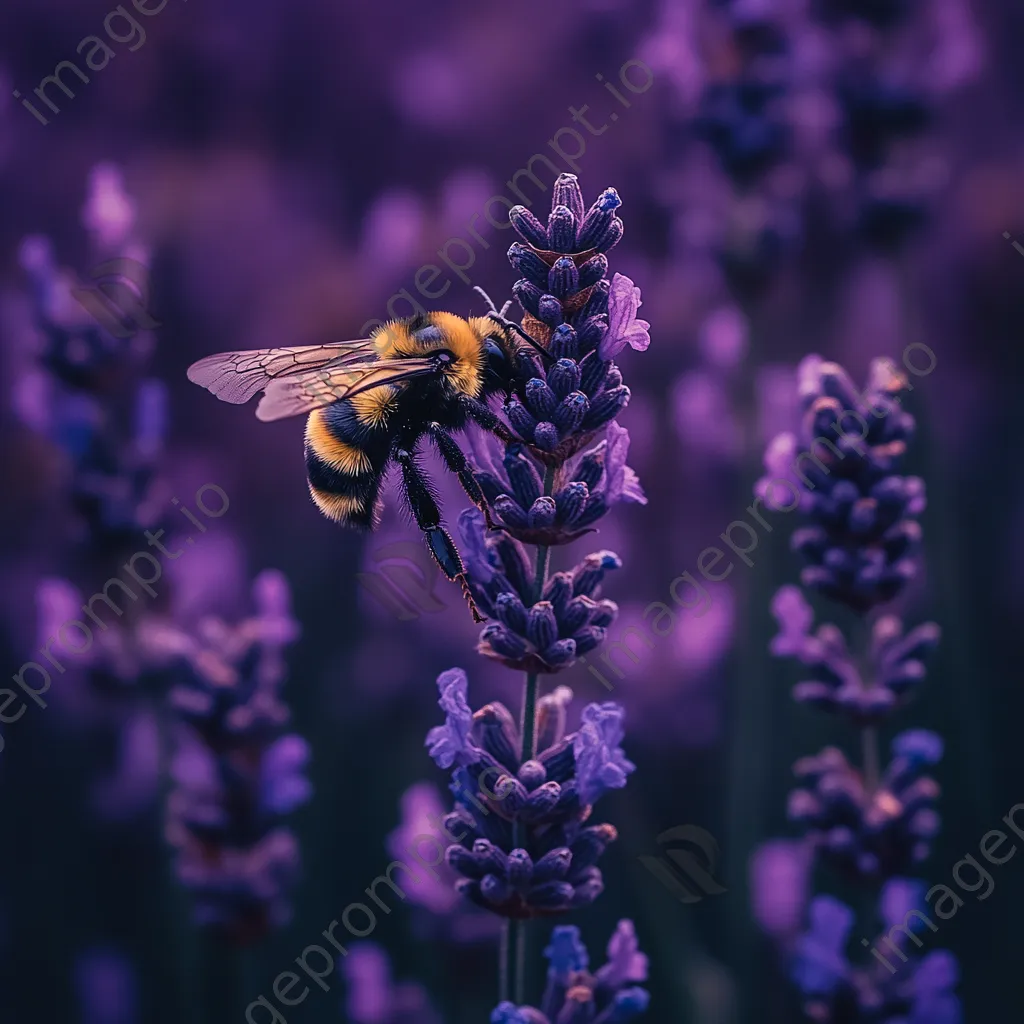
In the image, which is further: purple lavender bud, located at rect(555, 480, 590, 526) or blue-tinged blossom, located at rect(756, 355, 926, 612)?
blue-tinged blossom, located at rect(756, 355, 926, 612)

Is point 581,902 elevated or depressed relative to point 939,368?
depressed

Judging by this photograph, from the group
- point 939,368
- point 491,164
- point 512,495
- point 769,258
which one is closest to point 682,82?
point 769,258

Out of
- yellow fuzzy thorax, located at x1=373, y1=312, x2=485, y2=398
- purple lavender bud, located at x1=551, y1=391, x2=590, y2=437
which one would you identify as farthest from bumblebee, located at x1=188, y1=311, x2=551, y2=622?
purple lavender bud, located at x1=551, y1=391, x2=590, y2=437

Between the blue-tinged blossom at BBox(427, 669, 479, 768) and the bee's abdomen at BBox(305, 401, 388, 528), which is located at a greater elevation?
the bee's abdomen at BBox(305, 401, 388, 528)

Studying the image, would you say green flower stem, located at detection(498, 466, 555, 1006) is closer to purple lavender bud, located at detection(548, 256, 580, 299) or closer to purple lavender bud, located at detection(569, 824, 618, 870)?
purple lavender bud, located at detection(569, 824, 618, 870)

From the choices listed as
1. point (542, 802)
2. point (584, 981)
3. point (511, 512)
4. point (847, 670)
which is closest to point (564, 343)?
point (511, 512)

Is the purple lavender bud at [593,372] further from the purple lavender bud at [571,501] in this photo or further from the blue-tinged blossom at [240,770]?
the blue-tinged blossom at [240,770]

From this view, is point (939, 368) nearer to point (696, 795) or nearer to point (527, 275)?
point (696, 795)

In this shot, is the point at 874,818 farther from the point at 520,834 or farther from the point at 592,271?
Result: the point at 592,271
